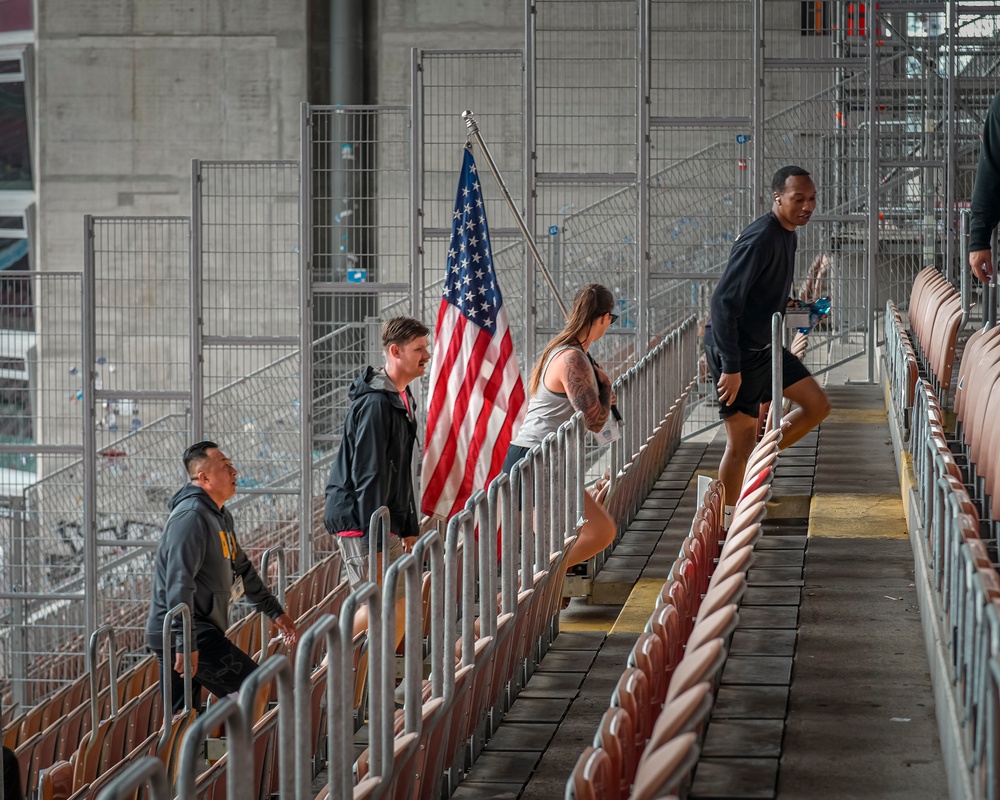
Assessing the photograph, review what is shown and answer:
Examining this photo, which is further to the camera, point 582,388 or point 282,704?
point 582,388

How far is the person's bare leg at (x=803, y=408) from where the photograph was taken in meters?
5.31

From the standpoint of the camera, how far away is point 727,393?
507cm

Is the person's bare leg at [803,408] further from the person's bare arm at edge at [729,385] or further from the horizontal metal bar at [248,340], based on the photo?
the horizontal metal bar at [248,340]

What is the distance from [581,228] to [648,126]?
5080mm

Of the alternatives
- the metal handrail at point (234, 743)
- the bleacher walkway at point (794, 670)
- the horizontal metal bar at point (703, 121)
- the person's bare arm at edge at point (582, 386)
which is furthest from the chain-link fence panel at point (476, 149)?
the metal handrail at point (234, 743)

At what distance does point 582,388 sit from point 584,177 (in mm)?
4064

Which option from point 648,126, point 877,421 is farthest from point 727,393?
point 648,126

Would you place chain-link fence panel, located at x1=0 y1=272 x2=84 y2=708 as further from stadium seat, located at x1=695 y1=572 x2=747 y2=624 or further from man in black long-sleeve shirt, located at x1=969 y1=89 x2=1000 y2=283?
stadium seat, located at x1=695 y1=572 x2=747 y2=624

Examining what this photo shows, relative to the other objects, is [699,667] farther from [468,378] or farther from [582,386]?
[468,378]

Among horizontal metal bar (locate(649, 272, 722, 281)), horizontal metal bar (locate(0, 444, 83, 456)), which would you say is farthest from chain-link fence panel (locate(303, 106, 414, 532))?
horizontal metal bar (locate(649, 272, 722, 281))

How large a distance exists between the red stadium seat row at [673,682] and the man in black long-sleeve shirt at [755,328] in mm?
1216

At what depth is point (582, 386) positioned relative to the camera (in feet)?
16.6

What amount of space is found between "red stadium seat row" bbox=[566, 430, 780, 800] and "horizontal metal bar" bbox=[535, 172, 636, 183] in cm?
508

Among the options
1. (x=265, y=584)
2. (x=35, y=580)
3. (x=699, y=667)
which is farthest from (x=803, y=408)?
(x=35, y=580)
